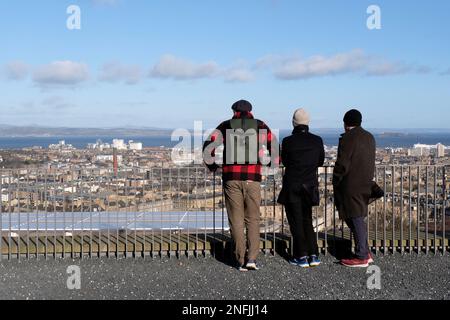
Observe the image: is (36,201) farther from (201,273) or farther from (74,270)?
(201,273)

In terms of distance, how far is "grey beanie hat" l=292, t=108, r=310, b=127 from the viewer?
6.70 metres

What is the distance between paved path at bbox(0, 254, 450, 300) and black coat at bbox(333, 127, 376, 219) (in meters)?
0.78

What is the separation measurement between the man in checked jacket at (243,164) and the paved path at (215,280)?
45cm

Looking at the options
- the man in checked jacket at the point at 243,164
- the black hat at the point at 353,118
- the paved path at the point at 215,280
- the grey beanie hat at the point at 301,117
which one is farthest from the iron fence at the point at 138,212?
the black hat at the point at 353,118

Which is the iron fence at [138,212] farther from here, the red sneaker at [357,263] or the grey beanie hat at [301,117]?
the grey beanie hat at [301,117]

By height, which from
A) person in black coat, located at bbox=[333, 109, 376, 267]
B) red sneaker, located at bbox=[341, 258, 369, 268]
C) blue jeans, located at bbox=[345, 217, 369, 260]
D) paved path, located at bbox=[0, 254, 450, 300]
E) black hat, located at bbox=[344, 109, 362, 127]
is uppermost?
black hat, located at bbox=[344, 109, 362, 127]

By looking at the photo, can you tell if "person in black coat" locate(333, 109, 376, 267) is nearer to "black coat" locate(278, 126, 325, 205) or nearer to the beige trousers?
"black coat" locate(278, 126, 325, 205)

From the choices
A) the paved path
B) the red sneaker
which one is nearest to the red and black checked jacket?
the paved path

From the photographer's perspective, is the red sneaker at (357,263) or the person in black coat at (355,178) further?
the red sneaker at (357,263)

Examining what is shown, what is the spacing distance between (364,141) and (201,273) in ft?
8.21

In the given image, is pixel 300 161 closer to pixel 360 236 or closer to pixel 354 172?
pixel 354 172

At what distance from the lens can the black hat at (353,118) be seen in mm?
6766
